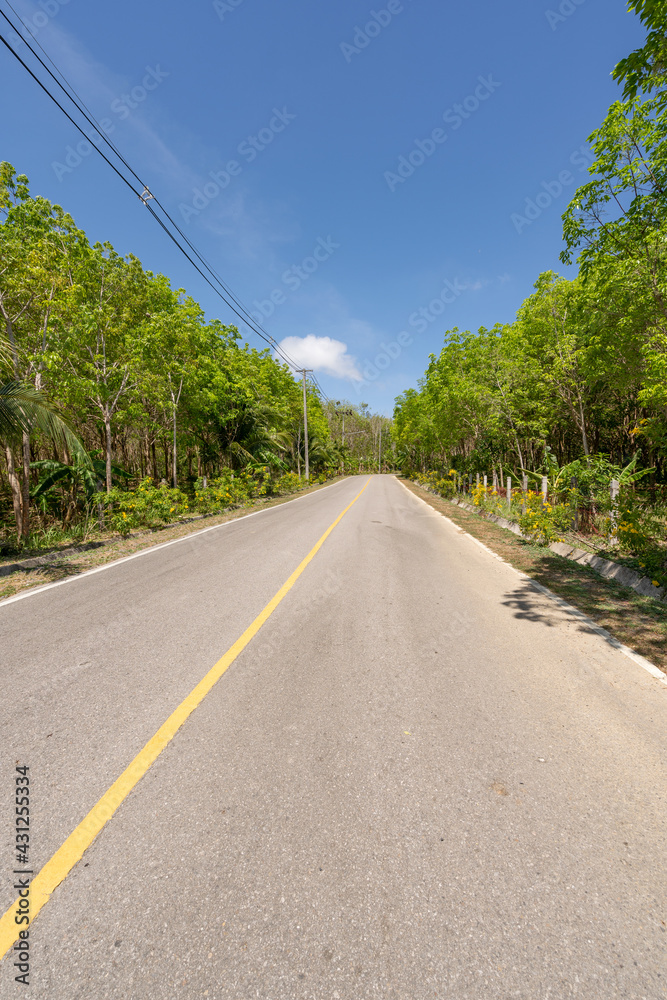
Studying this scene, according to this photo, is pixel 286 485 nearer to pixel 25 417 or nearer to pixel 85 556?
pixel 85 556

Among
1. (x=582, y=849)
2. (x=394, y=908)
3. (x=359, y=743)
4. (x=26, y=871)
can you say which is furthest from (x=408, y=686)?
(x=26, y=871)

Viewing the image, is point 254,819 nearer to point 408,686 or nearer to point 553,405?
point 408,686

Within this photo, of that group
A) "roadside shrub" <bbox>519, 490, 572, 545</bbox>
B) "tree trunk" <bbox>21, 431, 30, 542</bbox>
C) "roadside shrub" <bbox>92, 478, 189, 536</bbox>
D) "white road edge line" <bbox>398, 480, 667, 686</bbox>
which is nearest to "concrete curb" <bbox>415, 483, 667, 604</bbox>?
"roadside shrub" <bbox>519, 490, 572, 545</bbox>

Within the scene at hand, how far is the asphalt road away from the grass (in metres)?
2.36

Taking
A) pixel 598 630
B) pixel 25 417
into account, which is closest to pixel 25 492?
pixel 25 417

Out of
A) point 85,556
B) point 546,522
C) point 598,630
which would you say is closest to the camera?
point 598,630

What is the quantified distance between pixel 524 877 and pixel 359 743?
42.3 inches

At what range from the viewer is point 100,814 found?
2031mm

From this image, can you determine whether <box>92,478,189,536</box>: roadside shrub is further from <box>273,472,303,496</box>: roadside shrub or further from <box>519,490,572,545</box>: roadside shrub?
<box>273,472,303,496</box>: roadside shrub

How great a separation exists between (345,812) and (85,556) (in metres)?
8.12

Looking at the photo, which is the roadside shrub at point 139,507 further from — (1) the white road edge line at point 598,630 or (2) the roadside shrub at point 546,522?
(2) the roadside shrub at point 546,522

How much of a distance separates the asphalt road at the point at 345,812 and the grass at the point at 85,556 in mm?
2355

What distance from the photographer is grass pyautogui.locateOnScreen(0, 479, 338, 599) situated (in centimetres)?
646

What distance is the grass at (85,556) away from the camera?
6.46 m
